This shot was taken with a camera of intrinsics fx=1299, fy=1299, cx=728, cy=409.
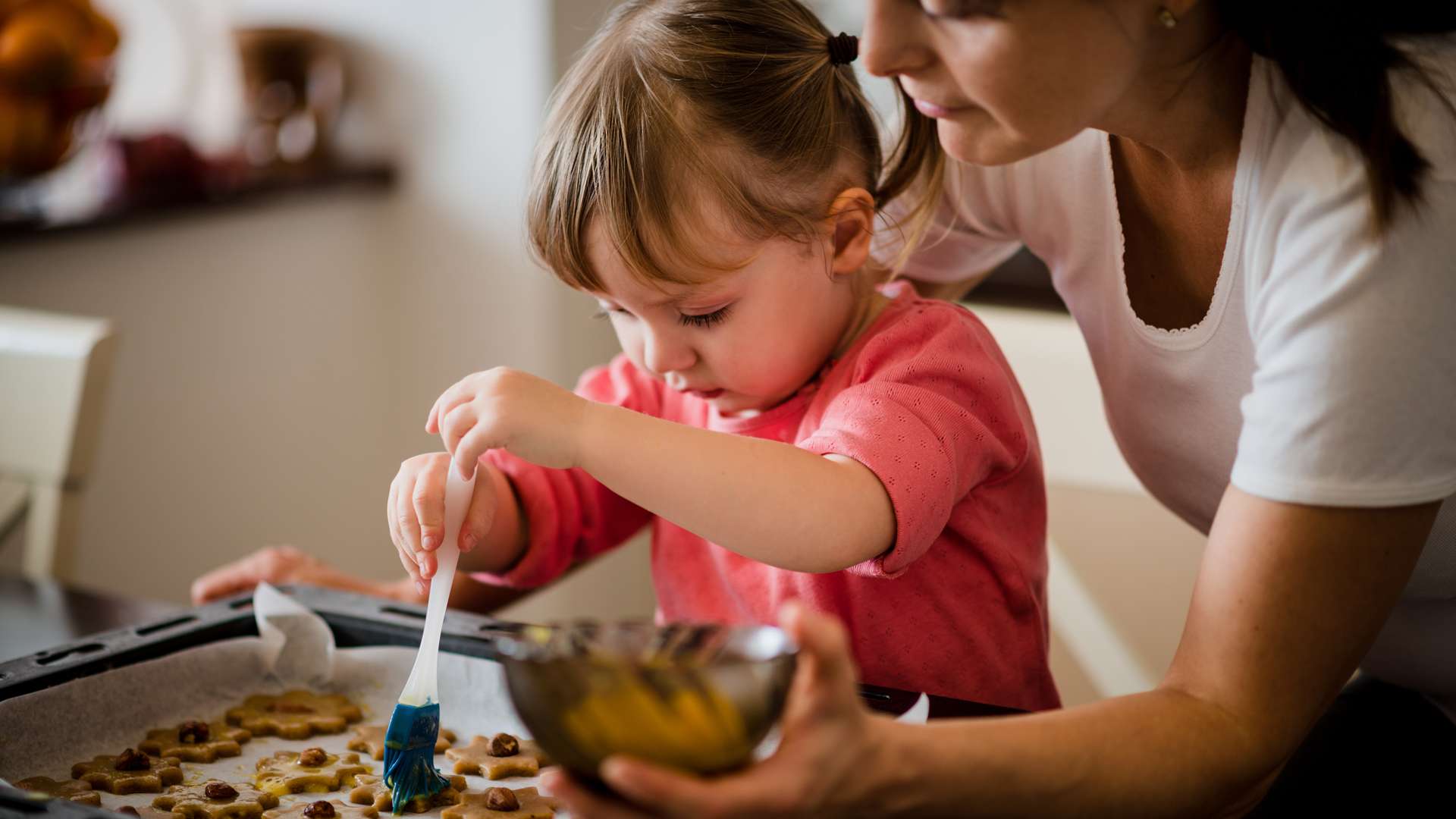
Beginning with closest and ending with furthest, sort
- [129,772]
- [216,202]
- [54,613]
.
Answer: [129,772], [54,613], [216,202]

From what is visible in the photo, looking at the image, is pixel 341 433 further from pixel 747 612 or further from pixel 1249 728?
pixel 1249 728

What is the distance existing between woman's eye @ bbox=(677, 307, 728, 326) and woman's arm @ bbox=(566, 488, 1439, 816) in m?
0.37

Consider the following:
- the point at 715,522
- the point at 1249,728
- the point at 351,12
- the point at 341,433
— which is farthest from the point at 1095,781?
the point at 351,12

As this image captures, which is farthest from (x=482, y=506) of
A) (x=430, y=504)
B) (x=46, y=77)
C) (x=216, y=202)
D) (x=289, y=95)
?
(x=289, y=95)

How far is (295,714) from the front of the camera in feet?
3.11

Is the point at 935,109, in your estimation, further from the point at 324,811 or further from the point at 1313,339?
the point at 324,811

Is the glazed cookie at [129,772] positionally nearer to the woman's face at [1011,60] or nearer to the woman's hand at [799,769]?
the woman's hand at [799,769]

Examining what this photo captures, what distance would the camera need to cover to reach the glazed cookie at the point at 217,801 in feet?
2.60

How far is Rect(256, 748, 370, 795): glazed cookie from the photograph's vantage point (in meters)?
0.83

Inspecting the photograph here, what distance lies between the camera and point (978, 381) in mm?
935

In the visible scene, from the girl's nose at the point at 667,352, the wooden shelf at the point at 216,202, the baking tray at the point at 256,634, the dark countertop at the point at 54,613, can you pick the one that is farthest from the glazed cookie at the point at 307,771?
the wooden shelf at the point at 216,202

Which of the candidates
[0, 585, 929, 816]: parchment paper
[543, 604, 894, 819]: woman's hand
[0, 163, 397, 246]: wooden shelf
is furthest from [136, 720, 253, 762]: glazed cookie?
[0, 163, 397, 246]: wooden shelf

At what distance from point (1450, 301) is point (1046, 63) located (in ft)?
0.89

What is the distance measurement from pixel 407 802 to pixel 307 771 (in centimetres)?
9
